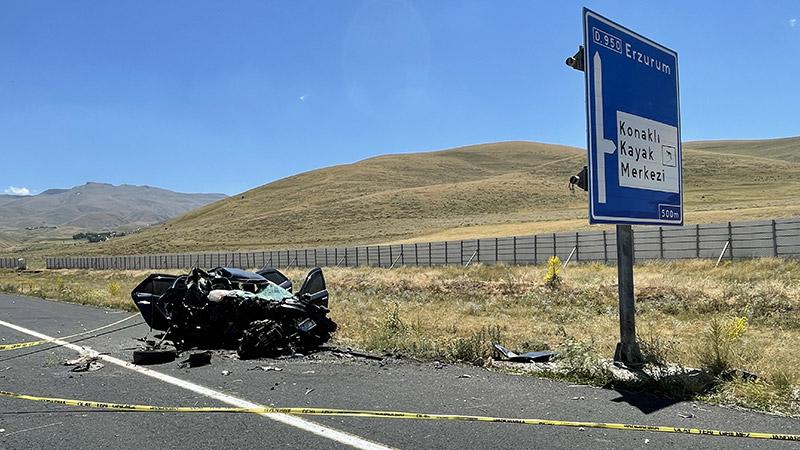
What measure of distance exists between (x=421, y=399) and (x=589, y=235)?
30462mm

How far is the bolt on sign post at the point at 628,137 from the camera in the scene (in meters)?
7.00

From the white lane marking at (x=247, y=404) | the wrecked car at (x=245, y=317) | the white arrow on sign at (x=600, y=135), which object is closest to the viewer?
the white lane marking at (x=247, y=404)

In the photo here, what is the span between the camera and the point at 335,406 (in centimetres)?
571

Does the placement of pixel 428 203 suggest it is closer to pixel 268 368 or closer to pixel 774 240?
pixel 774 240

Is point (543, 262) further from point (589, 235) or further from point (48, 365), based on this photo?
point (48, 365)

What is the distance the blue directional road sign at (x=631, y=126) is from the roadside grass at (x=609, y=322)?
5.38 ft

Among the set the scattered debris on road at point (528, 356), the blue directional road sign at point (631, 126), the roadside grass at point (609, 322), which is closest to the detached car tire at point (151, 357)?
the roadside grass at point (609, 322)

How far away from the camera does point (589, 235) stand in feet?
113

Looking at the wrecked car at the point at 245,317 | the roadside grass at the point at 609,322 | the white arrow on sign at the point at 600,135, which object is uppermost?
the white arrow on sign at the point at 600,135

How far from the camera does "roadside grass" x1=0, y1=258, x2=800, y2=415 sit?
6270 millimetres

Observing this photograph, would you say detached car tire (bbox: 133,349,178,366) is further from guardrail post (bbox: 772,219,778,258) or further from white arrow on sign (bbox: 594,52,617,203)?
guardrail post (bbox: 772,219,778,258)

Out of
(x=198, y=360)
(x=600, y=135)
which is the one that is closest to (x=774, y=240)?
(x=600, y=135)

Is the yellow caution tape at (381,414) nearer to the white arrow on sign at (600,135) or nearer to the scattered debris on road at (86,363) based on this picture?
the scattered debris on road at (86,363)

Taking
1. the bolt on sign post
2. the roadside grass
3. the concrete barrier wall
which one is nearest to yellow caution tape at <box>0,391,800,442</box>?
the roadside grass
